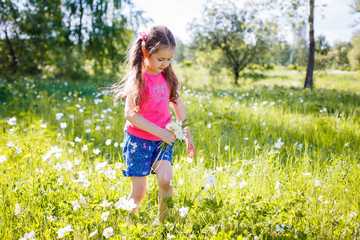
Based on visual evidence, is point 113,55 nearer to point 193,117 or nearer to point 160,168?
point 193,117

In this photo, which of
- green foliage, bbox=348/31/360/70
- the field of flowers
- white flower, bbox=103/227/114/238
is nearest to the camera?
white flower, bbox=103/227/114/238

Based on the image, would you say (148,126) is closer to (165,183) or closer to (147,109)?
(147,109)

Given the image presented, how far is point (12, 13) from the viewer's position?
10.9m

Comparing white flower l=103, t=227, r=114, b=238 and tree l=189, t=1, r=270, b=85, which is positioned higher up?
tree l=189, t=1, r=270, b=85

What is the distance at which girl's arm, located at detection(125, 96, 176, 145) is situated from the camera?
80.5 inches

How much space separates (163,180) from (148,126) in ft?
1.45

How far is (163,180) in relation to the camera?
2129mm

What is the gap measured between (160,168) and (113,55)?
10.8 metres

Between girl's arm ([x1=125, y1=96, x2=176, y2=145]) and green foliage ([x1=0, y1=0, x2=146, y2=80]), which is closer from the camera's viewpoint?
girl's arm ([x1=125, y1=96, x2=176, y2=145])

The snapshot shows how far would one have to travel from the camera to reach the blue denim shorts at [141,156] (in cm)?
222

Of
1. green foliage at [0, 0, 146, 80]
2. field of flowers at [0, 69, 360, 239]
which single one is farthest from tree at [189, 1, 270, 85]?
field of flowers at [0, 69, 360, 239]

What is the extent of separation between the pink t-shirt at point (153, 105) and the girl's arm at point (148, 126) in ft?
0.50

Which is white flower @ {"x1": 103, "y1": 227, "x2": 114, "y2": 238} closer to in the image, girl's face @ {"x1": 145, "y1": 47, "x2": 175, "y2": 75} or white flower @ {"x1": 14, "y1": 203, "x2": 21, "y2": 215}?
white flower @ {"x1": 14, "y1": 203, "x2": 21, "y2": 215}

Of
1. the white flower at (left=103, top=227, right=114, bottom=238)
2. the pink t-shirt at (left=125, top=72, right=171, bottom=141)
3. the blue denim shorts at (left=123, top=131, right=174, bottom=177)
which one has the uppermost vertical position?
the pink t-shirt at (left=125, top=72, right=171, bottom=141)
